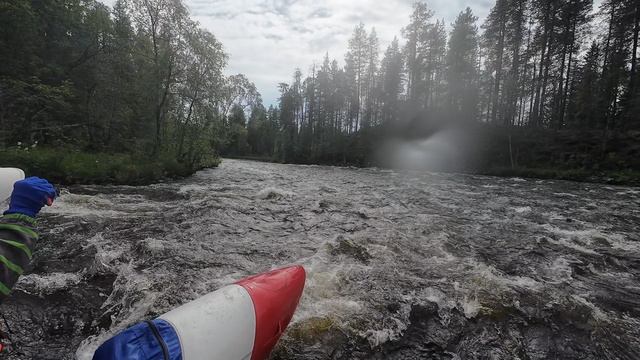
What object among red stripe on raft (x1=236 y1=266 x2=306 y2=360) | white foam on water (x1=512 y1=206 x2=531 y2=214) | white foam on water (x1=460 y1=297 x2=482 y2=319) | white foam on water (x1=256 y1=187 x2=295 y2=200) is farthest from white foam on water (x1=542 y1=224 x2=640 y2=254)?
white foam on water (x1=256 y1=187 x2=295 y2=200)

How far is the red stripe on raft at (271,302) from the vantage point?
261 centimetres

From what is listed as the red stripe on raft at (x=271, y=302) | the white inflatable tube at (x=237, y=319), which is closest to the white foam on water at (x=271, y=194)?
the red stripe on raft at (x=271, y=302)

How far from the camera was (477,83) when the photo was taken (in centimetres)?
3734

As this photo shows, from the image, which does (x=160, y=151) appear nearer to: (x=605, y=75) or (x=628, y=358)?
(x=628, y=358)

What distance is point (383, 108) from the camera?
46.6 meters

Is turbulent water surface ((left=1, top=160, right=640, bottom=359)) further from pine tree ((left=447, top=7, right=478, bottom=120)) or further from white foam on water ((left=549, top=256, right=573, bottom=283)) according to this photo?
pine tree ((left=447, top=7, right=478, bottom=120))

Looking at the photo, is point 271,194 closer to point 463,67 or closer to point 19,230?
point 19,230

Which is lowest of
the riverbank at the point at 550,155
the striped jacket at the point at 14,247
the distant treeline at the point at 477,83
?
the striped jacket at the point at 14,247

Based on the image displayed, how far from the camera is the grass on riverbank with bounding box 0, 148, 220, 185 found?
1107 centimetres

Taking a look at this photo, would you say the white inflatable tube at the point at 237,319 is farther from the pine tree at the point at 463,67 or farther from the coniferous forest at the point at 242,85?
the pine tree at the point at 463,67

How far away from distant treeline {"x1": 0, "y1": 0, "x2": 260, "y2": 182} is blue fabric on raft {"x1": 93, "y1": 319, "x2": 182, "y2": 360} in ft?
51.2

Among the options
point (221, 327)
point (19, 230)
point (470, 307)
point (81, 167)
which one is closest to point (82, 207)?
point (81, 167)

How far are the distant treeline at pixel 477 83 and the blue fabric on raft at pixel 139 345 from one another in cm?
2806

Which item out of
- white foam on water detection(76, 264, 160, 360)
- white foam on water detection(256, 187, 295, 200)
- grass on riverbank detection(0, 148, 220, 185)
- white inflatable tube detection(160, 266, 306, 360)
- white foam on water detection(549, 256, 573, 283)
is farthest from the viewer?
white foam on water detection(256, 187, 295, 200)
